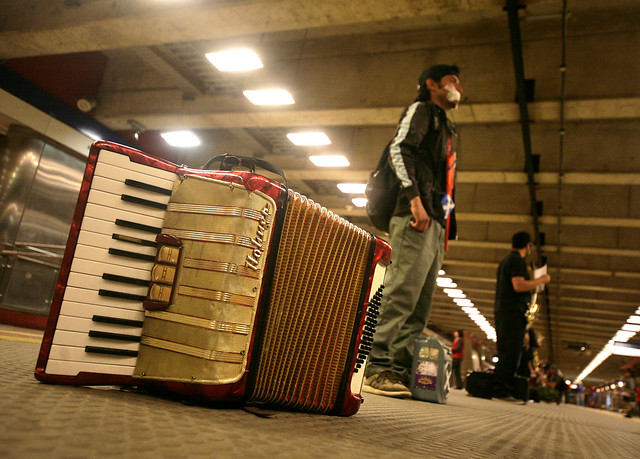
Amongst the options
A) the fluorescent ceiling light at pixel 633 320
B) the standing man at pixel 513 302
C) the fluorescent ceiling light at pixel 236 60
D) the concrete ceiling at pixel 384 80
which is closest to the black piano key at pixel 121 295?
the concrete ceiling at pixel 384 80

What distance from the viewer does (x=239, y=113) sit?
21.2 ft

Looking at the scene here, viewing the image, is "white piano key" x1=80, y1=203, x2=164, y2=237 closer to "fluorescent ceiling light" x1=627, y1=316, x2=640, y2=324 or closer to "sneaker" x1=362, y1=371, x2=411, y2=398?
"sneaker" x1=362, y1=371, x2=411, y2=398

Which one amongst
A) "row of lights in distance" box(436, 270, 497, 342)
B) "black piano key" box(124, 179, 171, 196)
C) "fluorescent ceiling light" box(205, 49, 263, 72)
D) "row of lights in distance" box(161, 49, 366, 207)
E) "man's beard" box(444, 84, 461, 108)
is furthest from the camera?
"row of lights in distance" box(436, 270, 497, 342)

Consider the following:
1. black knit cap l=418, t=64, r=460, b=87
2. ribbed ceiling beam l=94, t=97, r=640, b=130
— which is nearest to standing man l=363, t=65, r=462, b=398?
black knit cap l=418, t=64, r=460, b=87

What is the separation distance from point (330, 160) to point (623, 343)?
19862mm

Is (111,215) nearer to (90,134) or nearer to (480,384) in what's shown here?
(480,384)

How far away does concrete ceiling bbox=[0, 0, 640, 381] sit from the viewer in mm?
4738

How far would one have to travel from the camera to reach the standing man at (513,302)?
4.22 meters

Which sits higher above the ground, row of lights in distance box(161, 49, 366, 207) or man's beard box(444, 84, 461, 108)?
row of lights in distance box(161, 49, 366, 207)

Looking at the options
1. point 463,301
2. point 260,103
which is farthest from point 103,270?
point 463,301

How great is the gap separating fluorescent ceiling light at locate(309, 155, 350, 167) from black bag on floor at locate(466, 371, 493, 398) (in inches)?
148

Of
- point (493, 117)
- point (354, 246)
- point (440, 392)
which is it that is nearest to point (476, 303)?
point (493, 117)

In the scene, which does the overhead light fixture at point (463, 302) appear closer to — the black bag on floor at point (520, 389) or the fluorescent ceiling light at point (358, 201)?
the fluorescent ceiling light at point (358, 201)

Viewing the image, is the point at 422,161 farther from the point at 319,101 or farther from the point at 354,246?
the point at 319,101
